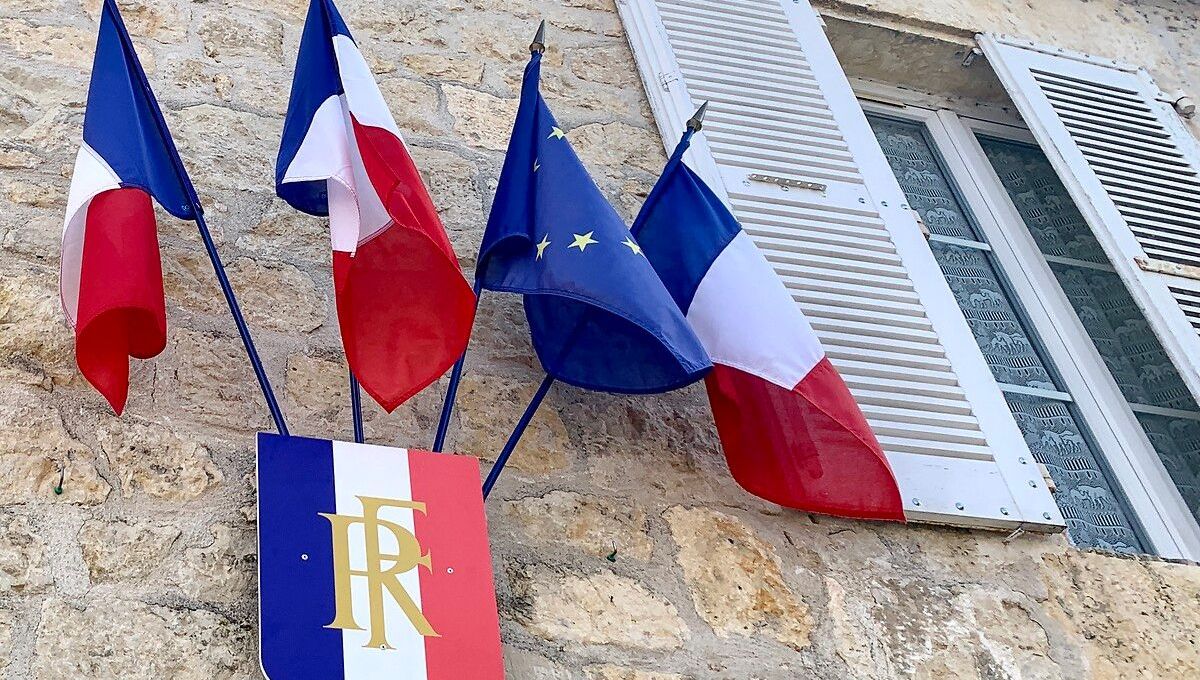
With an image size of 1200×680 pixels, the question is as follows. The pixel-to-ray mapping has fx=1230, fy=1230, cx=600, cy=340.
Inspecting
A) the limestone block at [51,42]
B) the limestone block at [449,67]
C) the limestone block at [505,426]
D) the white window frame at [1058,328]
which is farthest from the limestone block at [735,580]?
the limestone block at [51,42]

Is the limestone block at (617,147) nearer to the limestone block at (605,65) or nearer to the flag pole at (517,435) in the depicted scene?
the limestone block at (605,65)

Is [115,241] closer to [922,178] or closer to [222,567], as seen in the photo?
[222,567]

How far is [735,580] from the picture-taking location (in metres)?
2.28

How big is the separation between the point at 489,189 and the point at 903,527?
3.80ft

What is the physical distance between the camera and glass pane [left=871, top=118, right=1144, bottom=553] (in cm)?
282

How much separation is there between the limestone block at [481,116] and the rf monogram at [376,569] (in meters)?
1.16

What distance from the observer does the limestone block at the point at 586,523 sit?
222 cm

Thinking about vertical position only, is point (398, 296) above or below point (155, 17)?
below

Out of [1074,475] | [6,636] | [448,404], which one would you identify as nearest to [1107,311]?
[1074,475]

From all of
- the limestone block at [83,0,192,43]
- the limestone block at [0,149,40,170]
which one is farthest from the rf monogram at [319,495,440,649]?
the limestone block at [83,0,192,43]

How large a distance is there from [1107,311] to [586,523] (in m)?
1.78

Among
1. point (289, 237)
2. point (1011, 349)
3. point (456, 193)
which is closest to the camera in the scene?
point (289, 237)

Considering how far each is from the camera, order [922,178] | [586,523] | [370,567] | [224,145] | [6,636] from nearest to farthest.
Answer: [6,636], [370,567], [586,523], [224,145], [922,178]

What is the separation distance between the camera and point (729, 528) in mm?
2365
